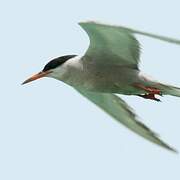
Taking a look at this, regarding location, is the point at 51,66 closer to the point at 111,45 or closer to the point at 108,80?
the point at 108,80

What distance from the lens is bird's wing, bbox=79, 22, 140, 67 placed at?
37.8 ft

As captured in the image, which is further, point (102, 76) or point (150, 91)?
point (102, 76)

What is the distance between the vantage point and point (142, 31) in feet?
34.0

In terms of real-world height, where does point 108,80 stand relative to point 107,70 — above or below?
below

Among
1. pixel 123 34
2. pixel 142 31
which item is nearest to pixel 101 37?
pixel 123 34

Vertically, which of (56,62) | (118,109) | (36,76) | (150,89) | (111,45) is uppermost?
(111,45)

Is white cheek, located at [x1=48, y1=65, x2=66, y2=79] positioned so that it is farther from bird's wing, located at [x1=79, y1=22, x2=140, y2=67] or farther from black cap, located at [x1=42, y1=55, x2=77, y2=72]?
bird's wing, located at [x1=79, y1=22, x2=140, y2=67]

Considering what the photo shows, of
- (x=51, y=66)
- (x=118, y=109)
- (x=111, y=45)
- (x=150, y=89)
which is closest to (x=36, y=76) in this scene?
(x=51, y=66)

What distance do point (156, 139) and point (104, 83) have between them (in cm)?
133

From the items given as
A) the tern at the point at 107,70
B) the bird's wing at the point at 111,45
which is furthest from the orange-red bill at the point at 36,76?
the bird's wing at the point at 111,45

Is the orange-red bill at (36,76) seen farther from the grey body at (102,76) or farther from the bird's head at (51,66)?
the grey body at (102,76)

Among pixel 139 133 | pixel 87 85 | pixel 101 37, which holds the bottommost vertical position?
pixel 139 133

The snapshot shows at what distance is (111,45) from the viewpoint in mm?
12102

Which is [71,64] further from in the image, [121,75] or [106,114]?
[106,114]
